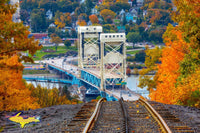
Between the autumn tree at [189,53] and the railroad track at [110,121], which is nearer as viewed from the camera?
the railroad track at [110,121]

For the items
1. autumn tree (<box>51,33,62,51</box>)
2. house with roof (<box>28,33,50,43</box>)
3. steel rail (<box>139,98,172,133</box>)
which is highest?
house with roof (<box>28,33,50,43</box>)

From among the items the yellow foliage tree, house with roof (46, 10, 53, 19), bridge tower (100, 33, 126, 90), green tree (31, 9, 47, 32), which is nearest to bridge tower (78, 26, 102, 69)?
bridge tower (100, 33, 126, 90)

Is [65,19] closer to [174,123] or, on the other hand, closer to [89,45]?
[89,45]

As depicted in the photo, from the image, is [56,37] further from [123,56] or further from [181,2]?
[181,2]

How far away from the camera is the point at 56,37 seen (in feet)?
294

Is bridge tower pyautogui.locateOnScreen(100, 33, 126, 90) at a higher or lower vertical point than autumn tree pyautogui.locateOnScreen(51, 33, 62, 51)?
lower

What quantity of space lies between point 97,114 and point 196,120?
220cm

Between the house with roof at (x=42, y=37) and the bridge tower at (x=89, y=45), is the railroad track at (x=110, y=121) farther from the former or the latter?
the house with roof at (x=42, y=37)

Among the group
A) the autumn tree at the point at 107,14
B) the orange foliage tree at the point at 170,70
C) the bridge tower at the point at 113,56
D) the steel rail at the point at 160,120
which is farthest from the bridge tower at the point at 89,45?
the autumn tree at the point at 107,14

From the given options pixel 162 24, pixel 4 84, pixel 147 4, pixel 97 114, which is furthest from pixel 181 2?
pixel 147 4

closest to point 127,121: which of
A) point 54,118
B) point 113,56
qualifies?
point 54,118

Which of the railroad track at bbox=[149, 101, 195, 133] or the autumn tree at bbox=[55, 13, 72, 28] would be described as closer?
the railroad track at bbox=[149, 101, 195, 133]

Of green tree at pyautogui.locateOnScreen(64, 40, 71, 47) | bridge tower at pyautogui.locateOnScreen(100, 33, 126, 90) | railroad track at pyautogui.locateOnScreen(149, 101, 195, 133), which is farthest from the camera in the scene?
green tree at pyautogui.locateOnScreen(64, 40, 71, 47)

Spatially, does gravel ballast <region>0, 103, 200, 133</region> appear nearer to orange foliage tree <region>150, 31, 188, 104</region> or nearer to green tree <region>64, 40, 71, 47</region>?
orange foliage tree <region>150, 31, 188, 104</region>
